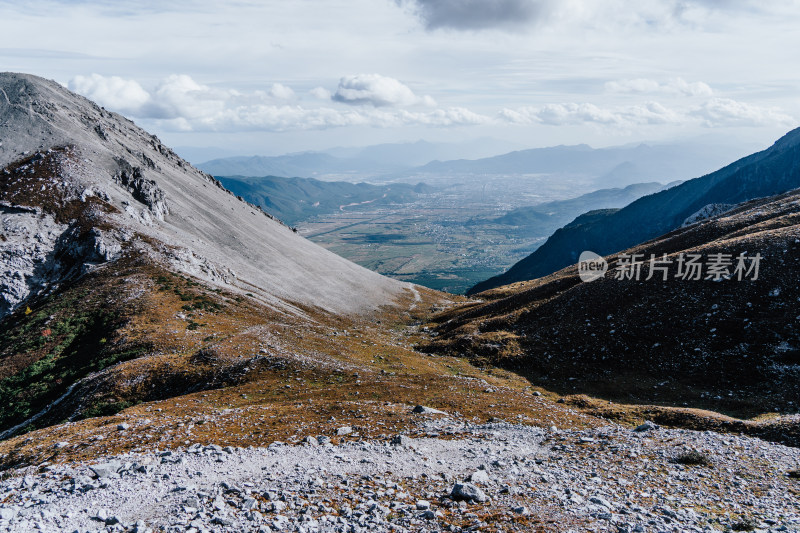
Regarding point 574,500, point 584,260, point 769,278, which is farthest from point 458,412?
point 584,260

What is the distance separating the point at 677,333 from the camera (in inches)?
1727

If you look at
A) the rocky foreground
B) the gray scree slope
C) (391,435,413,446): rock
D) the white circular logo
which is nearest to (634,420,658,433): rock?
the rocky foreground

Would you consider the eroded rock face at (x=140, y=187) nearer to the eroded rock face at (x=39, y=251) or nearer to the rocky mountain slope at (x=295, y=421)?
the rocky mountain slope at (x=295, y=421)

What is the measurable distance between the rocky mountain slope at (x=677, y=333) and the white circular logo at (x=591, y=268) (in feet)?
7.44

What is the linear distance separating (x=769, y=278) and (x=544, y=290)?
29008 millimetres

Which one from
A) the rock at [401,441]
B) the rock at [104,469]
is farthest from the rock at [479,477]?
the rock at [104,469]

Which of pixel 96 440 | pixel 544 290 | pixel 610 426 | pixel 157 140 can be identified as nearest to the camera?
pixel 96 440

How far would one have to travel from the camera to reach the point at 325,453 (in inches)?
794

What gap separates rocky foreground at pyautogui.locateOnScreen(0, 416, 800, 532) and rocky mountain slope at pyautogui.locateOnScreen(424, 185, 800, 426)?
16.5 metres

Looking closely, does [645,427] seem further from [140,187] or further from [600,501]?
[140,187]

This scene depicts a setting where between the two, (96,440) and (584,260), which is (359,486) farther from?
(584,260)

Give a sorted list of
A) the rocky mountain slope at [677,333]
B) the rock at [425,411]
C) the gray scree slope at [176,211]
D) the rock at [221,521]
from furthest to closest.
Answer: the gray scree slope at [176,211] → the rocky mountain slope at [677,333] → the rock at [425,411] → the rock at [221,521]

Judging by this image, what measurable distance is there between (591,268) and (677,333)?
3387 cm

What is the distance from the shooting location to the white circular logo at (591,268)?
6180cm
